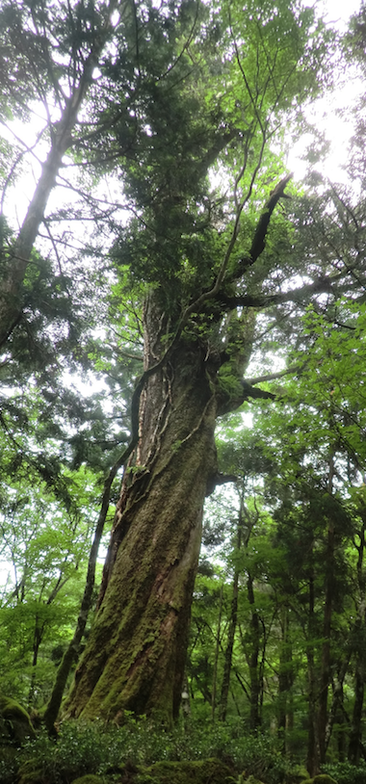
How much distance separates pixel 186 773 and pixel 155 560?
2.80 metres

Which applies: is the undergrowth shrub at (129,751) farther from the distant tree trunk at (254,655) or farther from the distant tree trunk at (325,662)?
the distant tree trunk at (254,655)

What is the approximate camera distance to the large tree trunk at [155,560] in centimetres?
466

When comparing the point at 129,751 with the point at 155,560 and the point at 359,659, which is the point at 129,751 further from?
the point at 359,659

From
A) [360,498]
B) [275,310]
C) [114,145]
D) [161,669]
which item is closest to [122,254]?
[114,145]

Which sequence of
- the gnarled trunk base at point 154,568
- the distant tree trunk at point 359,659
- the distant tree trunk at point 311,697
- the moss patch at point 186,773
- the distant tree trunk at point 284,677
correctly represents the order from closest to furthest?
the moss patch at point 186,773
the gnarled trunk base at point 154,568
the distant tree trunk at point 359,659
the distant tree trunk at point 311,697
the distant tree trunk at point 284,677

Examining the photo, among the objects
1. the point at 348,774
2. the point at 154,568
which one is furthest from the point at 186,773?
the point at 348,774

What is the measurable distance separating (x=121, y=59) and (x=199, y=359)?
4.85 m

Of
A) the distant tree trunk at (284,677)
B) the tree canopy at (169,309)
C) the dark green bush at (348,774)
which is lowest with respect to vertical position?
the dark green bush at (348,774)

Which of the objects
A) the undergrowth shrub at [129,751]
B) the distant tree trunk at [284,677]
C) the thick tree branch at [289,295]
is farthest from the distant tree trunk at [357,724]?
the thick tree branch at [289,295]

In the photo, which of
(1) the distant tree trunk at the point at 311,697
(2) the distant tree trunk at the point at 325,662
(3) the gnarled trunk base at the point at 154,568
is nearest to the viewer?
(3) the gnarled trunk base at the point at 154,568

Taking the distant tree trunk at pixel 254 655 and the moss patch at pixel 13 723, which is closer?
the moss patch at pixel 13 723

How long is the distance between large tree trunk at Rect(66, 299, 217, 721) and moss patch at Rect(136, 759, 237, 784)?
174 centimetres

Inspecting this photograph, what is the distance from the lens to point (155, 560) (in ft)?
18.2

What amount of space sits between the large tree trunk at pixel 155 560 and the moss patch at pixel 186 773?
1737 mm
